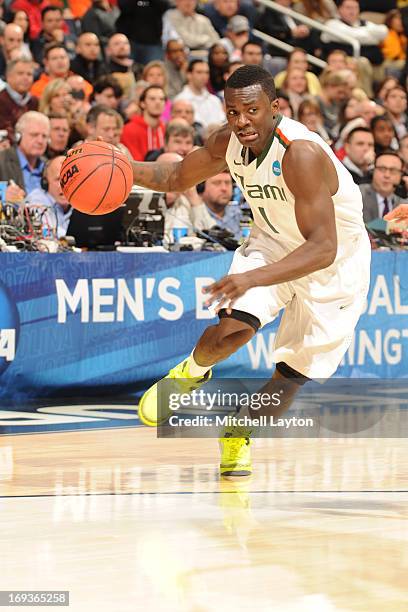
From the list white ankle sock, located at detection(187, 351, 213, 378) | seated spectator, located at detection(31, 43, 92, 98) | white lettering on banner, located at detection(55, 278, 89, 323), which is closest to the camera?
white ankle sock, located at detection(187, 351, 213, 378)

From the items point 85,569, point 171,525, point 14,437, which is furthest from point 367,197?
point 85,569

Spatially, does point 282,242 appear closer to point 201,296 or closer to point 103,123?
point 201,296

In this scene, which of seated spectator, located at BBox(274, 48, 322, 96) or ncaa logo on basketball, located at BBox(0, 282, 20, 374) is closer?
ncaa logo on basketball, located at BBox(0, 282, 20, 374)

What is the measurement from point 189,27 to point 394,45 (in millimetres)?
3831

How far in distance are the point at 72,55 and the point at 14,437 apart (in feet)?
24.9

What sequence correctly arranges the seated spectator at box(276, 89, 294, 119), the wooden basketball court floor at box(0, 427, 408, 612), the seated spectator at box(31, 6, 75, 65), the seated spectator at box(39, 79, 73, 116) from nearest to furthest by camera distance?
the wooden basketball court floor at box(0, 427, 408, 612)
the seated spectator at box(39, 79, 73, 116)
the seated spectator at box(276, 89, 294, 119)
the seated spectator at box(31, 6, 75, 65)

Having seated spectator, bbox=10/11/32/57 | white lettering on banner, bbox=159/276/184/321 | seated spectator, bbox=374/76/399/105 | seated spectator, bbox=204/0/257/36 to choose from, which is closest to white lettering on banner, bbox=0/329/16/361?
white lettering on banner, bbox=159/276/184/321

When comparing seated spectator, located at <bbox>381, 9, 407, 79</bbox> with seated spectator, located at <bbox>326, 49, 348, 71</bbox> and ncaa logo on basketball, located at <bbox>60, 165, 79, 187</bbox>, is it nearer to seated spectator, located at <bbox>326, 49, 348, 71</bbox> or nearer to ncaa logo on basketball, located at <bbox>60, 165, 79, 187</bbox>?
seated spectator, located at <bbox>326, 49, 348, 71</bbox>

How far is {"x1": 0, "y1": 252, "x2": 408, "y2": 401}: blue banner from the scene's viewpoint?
9.23m

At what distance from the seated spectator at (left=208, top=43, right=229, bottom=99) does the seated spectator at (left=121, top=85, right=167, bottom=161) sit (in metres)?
2.28

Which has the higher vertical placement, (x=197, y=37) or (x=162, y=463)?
(x=197, y=37)

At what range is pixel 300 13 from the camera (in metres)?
18.0

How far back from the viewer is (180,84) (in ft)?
48.2

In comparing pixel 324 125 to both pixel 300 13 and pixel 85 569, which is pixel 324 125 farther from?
pixel 85 569
